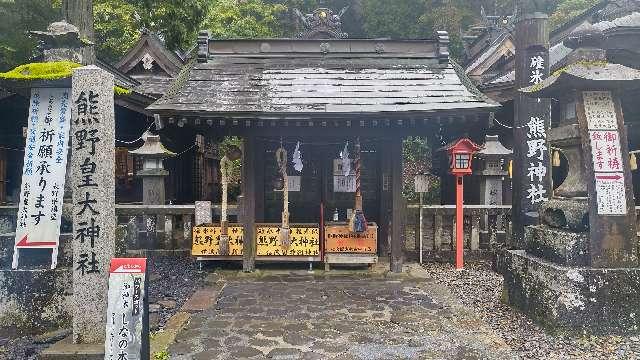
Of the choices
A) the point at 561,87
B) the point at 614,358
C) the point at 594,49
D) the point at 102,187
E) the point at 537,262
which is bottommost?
the point at 614,358

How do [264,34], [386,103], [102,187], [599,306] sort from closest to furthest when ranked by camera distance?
1. [102,187]
2. [599,306]
3. [386,103]
4. [264,34]

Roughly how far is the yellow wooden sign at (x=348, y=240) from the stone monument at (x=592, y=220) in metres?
4.22

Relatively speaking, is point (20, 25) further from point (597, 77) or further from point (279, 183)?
point (597, 77)

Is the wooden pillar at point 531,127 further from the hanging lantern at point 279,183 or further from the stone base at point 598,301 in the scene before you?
the hanging lantern at point 279,183

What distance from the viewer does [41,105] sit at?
23.1ft

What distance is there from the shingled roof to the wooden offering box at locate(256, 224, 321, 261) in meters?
2.88

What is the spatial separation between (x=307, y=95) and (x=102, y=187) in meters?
5.74

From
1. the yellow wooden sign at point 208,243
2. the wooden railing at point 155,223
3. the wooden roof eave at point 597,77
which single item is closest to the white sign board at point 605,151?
the wooden roof eave at point 597,77

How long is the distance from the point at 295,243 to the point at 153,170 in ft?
18.4

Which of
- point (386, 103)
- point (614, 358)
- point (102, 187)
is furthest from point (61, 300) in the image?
point (614, 358)

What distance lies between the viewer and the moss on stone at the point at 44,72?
6.70 metres

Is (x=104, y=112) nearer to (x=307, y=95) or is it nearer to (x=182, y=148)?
(x=307, y=95)

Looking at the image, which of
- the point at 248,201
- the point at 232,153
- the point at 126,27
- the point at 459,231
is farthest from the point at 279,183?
the point at 126,27

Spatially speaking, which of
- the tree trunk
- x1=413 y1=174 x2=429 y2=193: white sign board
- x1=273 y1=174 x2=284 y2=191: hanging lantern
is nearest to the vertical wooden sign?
x1=413 y1=174 x2=429 y2=193: white sign board
